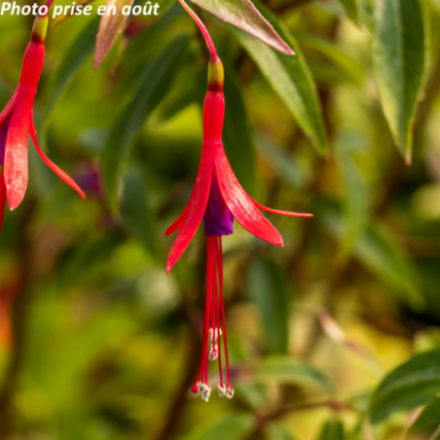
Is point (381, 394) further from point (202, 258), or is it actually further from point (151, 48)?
point (151, 48)

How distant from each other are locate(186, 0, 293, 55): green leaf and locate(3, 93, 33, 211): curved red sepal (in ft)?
0.40

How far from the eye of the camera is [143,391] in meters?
1.12

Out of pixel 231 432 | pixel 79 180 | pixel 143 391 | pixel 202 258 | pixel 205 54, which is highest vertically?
pixel 205 54

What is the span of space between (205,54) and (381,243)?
361 mm

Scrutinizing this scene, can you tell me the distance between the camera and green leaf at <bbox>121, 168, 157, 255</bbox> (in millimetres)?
562

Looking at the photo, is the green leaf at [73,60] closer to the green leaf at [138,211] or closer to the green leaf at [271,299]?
the green leaf at [138,211]

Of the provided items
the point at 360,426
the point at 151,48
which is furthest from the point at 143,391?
the point at 151,48

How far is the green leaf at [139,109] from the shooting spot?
44cm

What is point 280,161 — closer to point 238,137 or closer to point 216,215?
point 238,137

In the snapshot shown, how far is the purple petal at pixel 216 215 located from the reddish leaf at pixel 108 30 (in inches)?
3.8

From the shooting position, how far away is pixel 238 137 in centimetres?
43

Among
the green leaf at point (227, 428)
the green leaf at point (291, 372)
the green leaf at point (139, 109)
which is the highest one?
the green leaf at point (139, 109)

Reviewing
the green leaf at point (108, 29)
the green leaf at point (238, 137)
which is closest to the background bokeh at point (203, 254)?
the green leaf at point (238, 137)

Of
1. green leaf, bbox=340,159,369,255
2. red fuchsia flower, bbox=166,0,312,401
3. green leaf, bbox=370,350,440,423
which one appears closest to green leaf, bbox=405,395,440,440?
green leaf, bbox=370,350,440,423
